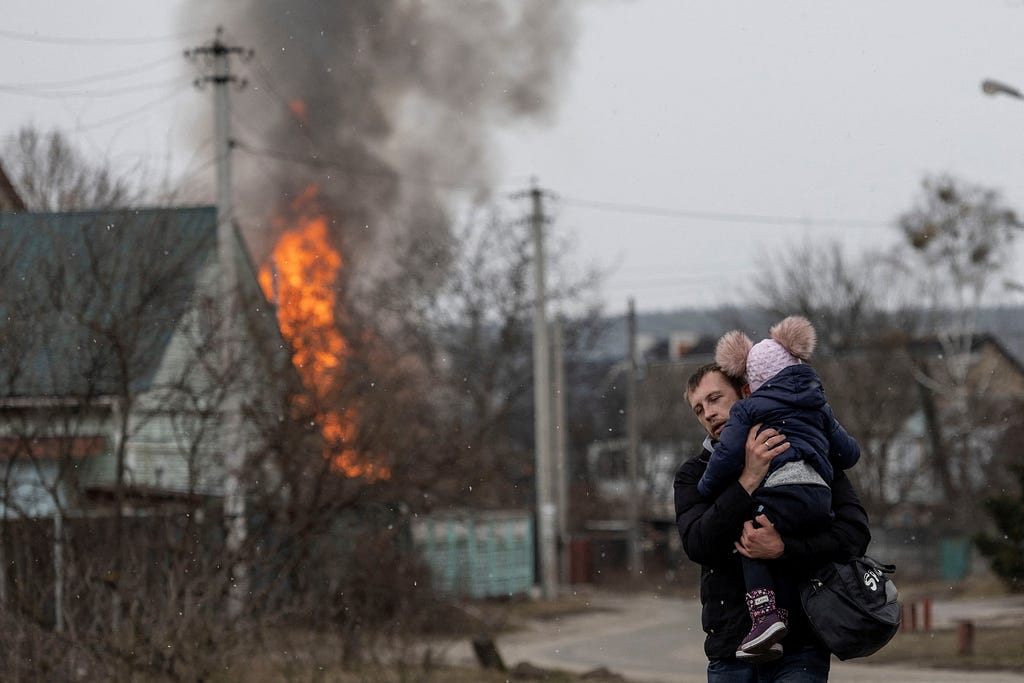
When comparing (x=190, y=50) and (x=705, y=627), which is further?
(x=190, y=50)

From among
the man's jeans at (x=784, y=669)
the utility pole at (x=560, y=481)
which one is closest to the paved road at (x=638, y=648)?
the utility pole at (x=560, y=481)

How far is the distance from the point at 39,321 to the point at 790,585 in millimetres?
8021

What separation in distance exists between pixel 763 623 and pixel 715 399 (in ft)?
2.17

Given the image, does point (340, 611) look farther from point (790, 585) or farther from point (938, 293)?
point (938, 293)

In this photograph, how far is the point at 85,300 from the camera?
35.0ft

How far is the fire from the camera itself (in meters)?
12.6

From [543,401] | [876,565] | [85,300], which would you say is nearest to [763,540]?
[876,565]

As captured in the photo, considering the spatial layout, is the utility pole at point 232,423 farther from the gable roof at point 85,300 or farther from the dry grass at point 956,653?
the dry grass at point 956,653

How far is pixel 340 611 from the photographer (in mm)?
11719

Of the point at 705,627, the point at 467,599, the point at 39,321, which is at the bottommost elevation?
the point at 467,599

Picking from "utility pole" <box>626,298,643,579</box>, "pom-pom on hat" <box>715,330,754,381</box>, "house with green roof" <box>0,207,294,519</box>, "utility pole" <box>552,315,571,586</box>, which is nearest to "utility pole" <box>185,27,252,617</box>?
"house with green roof" <box>0,207,294,519</box>

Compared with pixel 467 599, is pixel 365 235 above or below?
above

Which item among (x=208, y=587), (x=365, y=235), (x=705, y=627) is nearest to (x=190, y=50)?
(x=365, y=235)

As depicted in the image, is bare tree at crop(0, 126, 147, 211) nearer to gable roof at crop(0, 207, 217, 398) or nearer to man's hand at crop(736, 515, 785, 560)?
gable roof at crop(0, 207, 217, 398)
